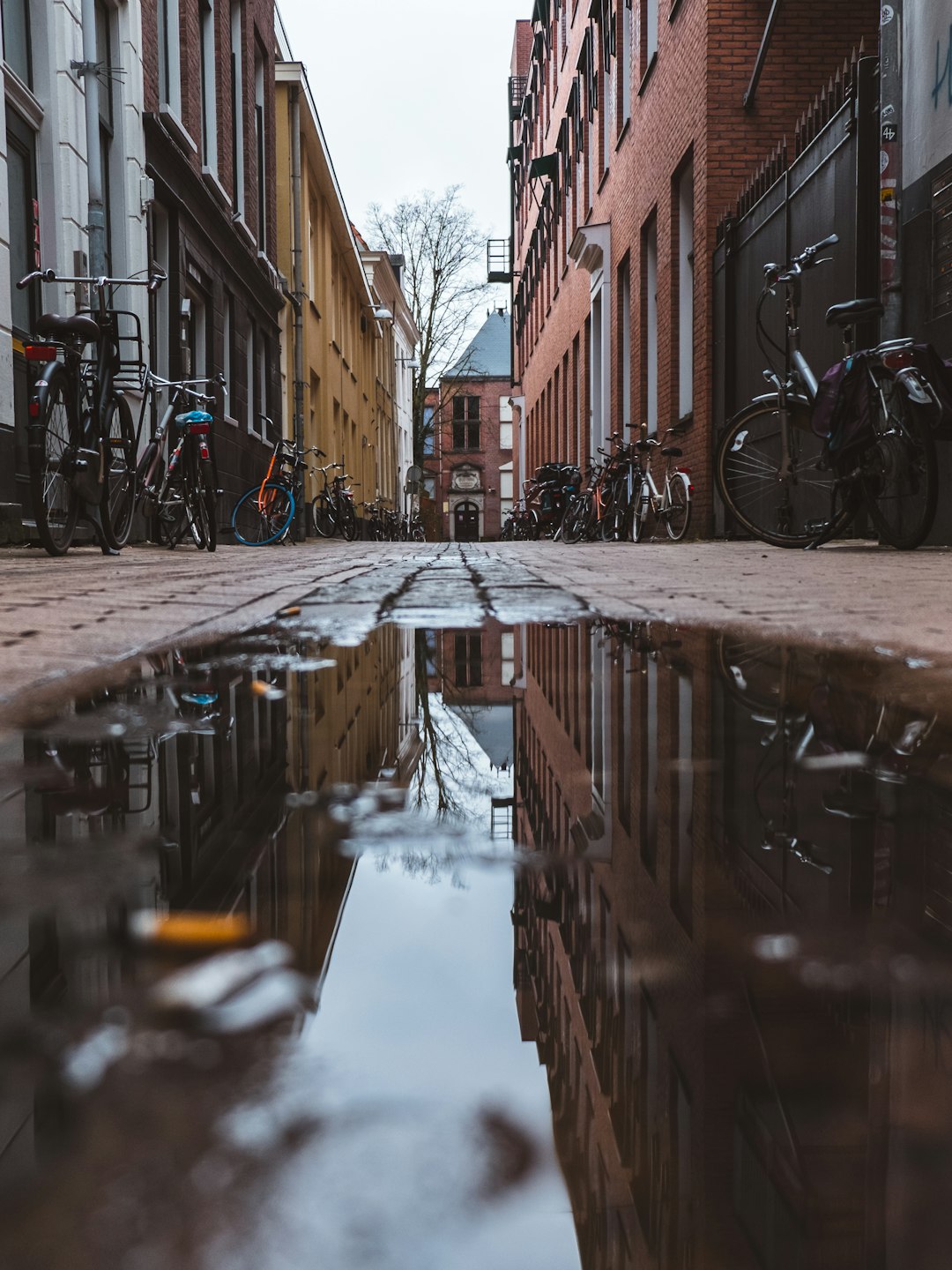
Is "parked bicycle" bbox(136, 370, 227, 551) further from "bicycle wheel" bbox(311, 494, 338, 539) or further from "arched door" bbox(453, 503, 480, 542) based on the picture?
"arched door" bbox(453, 503, 480, 542)

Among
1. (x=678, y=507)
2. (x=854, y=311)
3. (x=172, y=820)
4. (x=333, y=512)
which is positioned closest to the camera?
(x=172, y=820)

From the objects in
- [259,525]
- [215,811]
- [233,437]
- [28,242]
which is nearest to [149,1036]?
[215,811]

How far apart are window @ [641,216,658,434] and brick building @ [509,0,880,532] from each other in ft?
0.08

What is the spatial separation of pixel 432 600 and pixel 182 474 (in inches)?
221

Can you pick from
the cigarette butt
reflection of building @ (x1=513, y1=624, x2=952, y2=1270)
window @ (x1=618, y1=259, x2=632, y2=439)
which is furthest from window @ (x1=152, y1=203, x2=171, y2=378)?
the cigarette butt

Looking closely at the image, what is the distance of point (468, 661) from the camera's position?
7.81ft

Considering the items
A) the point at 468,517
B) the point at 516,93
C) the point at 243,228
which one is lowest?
the point at 468,517

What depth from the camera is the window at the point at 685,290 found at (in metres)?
13.4

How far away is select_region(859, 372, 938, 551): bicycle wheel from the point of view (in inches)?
237

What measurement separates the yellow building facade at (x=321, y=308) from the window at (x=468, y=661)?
18.5m

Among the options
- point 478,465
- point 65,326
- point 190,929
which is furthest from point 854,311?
point 478,465

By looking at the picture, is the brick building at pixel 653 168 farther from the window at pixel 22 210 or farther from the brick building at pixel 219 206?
the window at pixel 22 210

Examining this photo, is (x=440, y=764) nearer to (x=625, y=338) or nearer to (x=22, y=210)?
(x=22, y=210)

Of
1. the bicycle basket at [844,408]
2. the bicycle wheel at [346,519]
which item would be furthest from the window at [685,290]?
the bicycle wheel at [346,519]
